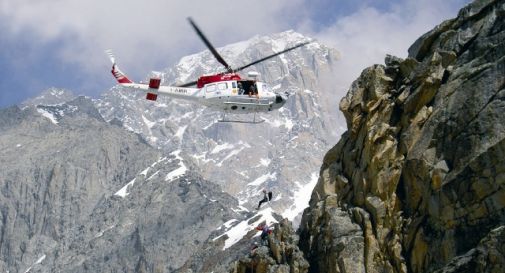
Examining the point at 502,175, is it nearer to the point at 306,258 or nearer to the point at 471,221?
the point at 471,221

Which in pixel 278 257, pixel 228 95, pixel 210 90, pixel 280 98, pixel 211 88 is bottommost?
pixel 278 257

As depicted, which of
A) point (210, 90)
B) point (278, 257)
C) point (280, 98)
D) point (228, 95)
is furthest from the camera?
point (280, 98)

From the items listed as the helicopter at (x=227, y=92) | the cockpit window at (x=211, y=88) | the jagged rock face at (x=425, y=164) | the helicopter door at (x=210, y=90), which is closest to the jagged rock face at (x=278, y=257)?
the jagged rock face at (x=425, y=164)

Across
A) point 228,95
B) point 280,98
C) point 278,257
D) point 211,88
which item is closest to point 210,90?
point 211,88

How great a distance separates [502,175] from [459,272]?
188 inches

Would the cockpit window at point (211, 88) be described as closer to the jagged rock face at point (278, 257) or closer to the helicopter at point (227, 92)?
the helicopter at point (227, 92)

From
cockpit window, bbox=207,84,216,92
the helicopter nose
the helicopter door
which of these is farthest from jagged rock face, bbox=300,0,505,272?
cockpit window, bbox=207,84,216,92

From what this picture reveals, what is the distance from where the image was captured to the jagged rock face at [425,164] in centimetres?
3697

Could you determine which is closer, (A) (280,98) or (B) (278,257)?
(B) (278,257)

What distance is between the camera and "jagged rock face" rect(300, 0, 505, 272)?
3697 cm

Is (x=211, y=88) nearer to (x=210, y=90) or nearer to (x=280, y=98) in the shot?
(x=210, y=90)

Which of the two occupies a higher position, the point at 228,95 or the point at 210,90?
the point at 210,90

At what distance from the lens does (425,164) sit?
40375 mm

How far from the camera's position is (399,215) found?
137 ft
